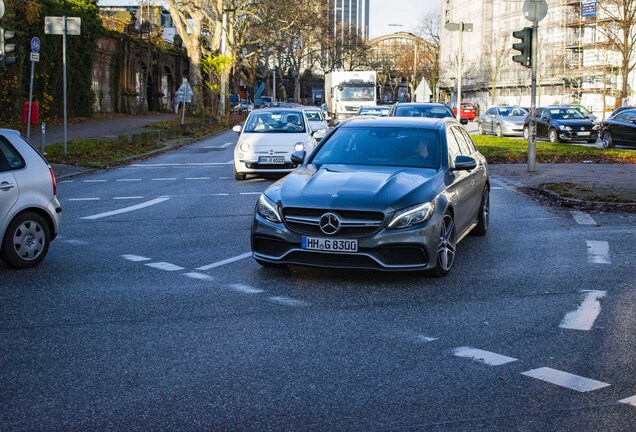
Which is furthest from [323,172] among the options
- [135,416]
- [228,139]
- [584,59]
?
[584,59]

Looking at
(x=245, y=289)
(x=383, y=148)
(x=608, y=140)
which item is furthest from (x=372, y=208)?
(x=608, y=140)

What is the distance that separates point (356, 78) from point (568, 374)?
44148 millimetres

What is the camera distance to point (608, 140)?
103 ft

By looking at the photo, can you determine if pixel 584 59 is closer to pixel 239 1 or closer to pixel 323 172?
pixel 239 1

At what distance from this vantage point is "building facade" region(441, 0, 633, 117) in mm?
69500

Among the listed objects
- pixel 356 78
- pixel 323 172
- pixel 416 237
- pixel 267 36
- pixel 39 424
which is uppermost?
pixel 267 36

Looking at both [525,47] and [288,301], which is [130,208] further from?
[525,47]

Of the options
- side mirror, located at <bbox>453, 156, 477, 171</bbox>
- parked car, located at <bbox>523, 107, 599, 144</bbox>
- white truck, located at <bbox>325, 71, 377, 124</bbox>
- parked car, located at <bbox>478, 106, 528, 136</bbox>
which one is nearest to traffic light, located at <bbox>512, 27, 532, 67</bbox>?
side mirror, located at <bbox>453, 156, 477, 171</bbox>

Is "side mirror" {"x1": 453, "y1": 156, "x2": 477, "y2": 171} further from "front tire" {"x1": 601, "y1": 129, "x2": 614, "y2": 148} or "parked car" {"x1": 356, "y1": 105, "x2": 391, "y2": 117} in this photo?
"parked car" {"x1": 356, "y1": 105, "x2": 391, "y2": 117}

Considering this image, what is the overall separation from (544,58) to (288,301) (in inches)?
3043

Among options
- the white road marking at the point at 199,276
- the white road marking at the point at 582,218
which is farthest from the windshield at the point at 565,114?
the white road marking at the point at 199,276

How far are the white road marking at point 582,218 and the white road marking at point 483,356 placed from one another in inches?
275

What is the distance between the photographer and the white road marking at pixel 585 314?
6465 mm

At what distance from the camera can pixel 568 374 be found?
5230mm
